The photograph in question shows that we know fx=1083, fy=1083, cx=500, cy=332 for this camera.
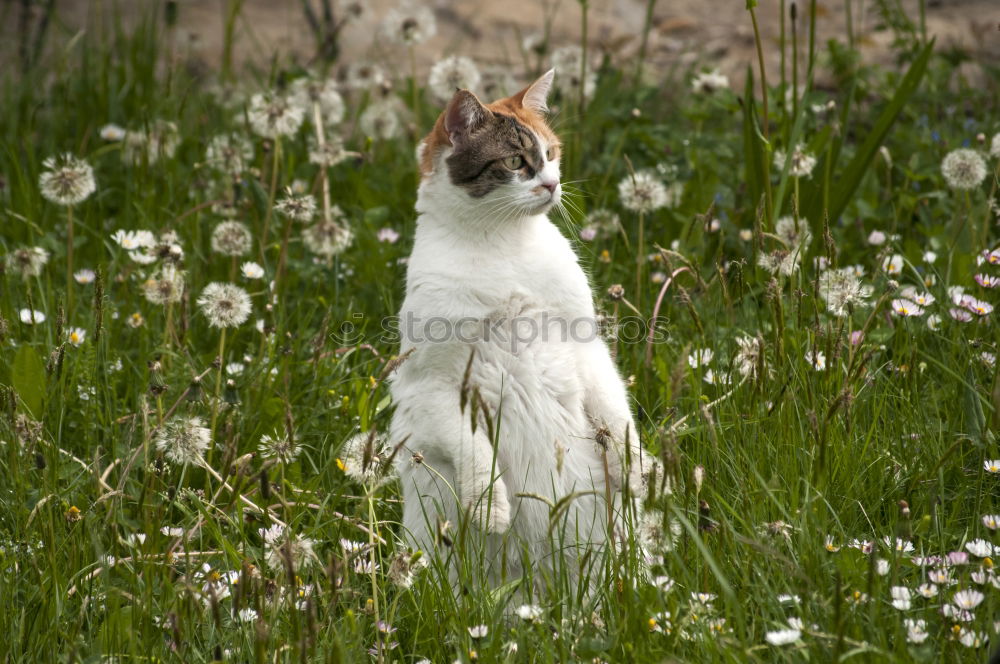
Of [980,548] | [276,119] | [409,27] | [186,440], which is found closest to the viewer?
[980,548]

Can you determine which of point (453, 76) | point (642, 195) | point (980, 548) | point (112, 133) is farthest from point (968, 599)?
point (112, 133)

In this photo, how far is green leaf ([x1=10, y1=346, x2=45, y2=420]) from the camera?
10.8ft

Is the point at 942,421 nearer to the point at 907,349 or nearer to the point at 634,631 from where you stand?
the point at 907,349

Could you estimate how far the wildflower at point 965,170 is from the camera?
3.88 meters

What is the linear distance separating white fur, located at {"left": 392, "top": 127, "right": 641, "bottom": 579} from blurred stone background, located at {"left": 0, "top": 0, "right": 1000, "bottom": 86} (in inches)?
135

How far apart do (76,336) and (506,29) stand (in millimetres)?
4245

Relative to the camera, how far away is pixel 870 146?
13.3 feet

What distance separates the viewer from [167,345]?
3.50 metres

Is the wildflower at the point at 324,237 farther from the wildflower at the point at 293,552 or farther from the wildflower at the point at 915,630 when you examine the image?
the wildflower at the point at 915,630

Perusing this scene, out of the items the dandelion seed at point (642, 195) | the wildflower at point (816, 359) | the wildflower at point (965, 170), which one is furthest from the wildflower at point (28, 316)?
the wildflower at point (965, 170)

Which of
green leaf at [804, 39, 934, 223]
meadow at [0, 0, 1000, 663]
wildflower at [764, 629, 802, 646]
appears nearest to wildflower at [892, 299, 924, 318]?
meadow at [0, 0, 1000, 663]

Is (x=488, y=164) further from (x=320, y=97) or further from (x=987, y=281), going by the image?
(x=320, y=97)

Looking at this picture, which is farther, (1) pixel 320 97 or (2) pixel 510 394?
(1) pixel 320 97

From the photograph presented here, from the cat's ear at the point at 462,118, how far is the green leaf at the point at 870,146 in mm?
1476
